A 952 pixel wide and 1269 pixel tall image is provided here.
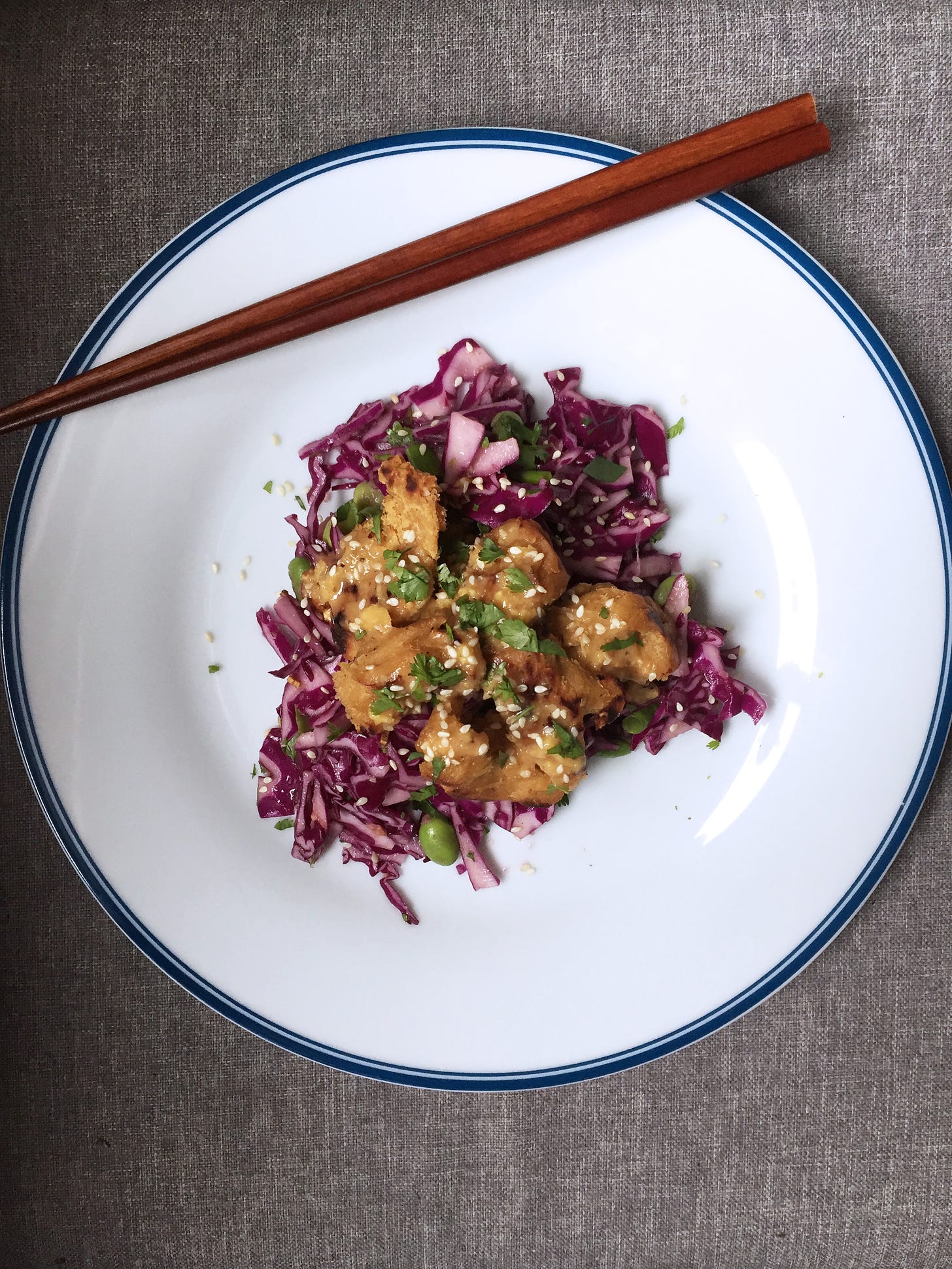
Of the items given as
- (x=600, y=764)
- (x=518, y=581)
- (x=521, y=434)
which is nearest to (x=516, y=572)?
(x=518, y=581)

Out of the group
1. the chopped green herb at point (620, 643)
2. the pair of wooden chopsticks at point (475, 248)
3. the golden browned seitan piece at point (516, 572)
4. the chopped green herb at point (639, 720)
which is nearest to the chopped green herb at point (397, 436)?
the pair of wooden chopsticks at point (475, 248)

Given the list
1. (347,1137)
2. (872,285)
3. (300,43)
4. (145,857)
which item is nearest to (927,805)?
(872,285)

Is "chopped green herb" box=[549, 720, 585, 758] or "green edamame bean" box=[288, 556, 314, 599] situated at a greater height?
"green edamame bean" box=[288, 556, 314, 599]

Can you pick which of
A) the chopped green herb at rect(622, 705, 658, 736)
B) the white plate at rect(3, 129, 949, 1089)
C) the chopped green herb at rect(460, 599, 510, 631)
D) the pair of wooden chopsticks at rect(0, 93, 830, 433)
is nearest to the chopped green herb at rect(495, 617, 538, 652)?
the chopped green herb at rect(460, 599, 510, 631)

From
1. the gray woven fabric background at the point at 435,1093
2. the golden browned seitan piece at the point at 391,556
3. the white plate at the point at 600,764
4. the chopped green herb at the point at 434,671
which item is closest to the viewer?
the chopped green herb at the point at 434,671

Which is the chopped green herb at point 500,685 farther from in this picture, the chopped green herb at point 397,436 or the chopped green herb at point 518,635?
the chopped green herb at point 397,436

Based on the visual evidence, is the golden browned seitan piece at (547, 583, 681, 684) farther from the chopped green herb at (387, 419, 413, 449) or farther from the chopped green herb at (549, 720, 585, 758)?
the chopped green herb at (387, 419, 413, 449)
